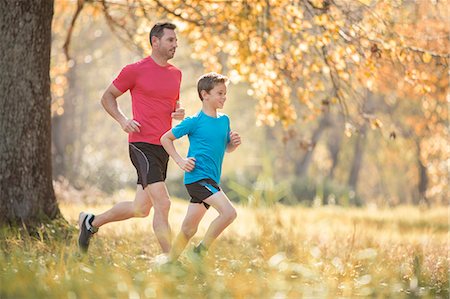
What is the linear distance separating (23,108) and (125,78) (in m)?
1.82

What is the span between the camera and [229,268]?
19.3ft

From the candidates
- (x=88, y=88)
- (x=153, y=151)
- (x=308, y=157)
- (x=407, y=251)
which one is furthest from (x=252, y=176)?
(x=153, y=151)

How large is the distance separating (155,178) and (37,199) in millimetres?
2095

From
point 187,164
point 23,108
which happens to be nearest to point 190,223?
point 187,164

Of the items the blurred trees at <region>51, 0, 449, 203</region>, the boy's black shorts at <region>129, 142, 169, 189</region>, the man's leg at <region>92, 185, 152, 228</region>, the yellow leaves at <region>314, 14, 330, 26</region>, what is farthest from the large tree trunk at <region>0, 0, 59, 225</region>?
the yellow leaves at <region>314, 14, 330, 26</region>

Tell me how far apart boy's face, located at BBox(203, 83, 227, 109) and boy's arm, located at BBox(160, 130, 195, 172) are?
16.8 inches

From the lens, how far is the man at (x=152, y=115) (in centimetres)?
634

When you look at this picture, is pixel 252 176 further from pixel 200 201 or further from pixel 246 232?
pixel 200 201

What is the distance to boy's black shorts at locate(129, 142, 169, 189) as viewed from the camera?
6.37 metres

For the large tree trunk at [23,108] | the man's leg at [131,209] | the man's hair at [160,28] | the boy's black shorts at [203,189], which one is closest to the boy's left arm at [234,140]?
the boy's black shorts at [203,189]

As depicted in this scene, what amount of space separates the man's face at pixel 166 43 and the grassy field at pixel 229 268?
5.18ft

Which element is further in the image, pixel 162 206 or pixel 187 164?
pixel 162 206

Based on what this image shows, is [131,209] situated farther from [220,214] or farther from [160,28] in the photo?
[160,28]

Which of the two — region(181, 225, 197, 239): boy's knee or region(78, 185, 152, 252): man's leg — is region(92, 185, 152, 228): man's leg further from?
region(181, 225, 197, 239): boy's knee
